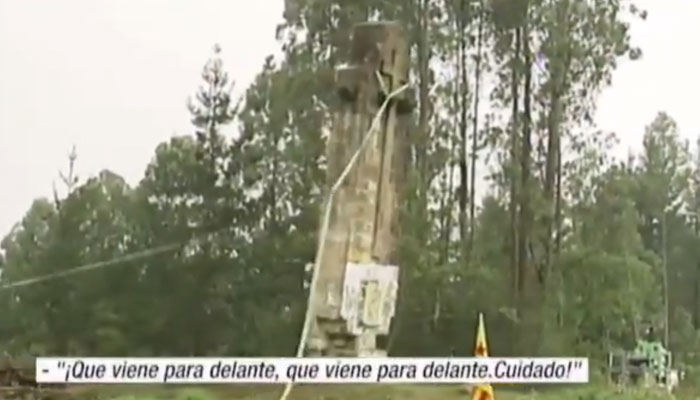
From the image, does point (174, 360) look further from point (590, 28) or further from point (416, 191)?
point (590, 28)

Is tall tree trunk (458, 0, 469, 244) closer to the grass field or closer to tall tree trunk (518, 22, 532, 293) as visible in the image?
tall tree trunk (518, 22, 532, 293)

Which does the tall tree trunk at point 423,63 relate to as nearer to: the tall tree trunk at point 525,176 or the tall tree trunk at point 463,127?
the tall tree trunk at point 463,127

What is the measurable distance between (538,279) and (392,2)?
2065mm

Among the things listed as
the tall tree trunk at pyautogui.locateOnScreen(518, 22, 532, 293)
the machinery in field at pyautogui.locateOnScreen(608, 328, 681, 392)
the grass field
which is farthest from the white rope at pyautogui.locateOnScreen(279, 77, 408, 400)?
the tall tree trunk at pyautogui.locateOnScreen(518, 22, 532, 293)

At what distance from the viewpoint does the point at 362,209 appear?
5.40 metres

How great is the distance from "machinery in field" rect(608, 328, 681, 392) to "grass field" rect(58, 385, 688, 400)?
1.05 m

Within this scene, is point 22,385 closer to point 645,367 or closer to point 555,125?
point 645,367

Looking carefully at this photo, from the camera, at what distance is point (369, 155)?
5.46 m

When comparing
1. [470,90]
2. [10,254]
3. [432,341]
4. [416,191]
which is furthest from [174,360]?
[470,90]

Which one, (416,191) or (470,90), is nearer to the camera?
(416,191)
